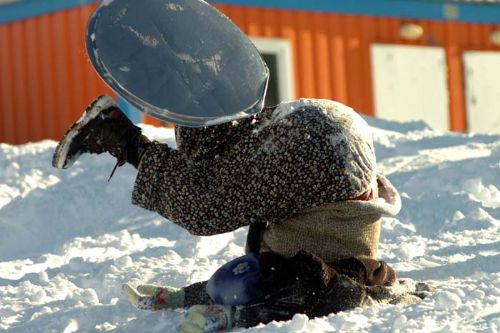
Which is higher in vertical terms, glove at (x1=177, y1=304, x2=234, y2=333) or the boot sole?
the boot sole

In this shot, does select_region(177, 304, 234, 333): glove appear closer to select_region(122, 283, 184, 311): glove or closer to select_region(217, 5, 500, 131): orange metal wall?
select_region(122, 283, 184, 311): glove

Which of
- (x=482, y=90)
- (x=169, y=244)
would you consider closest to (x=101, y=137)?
(x=169, y=244)

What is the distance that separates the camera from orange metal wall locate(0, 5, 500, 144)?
9.23 metres

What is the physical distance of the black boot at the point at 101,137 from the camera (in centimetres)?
336

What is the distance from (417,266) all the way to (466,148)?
265 centimetres

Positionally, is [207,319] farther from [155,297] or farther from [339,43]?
[339,43]

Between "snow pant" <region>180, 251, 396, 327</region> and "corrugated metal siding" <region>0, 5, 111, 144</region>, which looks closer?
"snow pant" <region>180, 251, 396, 327</region>

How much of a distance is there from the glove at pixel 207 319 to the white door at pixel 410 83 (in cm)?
730

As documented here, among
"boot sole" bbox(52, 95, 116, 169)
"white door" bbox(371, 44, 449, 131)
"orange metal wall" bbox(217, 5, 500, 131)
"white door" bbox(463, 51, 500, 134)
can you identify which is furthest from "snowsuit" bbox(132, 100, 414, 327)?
"white door" bbox(463, 51, 500, 134)

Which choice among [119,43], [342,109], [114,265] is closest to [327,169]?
[342,109]

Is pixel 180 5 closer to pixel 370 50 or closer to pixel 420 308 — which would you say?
pixel 420 308

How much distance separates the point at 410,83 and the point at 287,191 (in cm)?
754

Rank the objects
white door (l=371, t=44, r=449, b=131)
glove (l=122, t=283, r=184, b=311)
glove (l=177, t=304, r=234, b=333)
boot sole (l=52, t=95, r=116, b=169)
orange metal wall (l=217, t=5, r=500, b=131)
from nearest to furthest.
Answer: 1. glove (l=177, t=304, r=234, b=333)
2. boot sole (l=52, t=95, r=116, b=169)
3. glove (l=122, t=283, r=184, b=311)
4. orange metal wall (l=217, t=5, r=500, b=131)
5. white door (l=371, t=44, r=449, b=131)

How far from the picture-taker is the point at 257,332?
3061 mm
